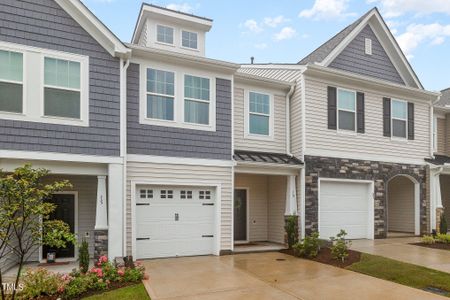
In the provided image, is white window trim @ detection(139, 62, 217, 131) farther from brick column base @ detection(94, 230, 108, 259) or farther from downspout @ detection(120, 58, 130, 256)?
brick column base @ detection(94, 230, 108, 259)

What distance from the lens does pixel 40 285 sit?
7555mm

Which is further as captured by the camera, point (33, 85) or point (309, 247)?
point (309, 247)

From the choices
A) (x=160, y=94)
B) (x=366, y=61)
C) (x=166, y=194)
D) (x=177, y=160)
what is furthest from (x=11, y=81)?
(x=366, y=61)

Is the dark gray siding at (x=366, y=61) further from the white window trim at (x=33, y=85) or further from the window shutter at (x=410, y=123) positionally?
the white window trim at (x=33, y=85)

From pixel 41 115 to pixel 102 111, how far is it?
58.8 inches

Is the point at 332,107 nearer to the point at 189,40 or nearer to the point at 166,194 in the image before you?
the point at 189,40

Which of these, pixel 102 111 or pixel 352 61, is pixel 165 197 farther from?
pixel 352 61

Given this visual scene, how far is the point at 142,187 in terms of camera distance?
11312 millimetres

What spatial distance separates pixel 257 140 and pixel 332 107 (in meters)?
3.13

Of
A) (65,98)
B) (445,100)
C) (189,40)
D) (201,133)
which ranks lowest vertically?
(201,133)

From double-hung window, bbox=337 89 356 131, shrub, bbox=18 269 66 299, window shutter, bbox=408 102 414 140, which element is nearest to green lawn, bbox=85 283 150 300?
shrub, bbox=18 269 66 299

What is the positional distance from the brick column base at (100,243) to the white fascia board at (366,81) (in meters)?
8.72

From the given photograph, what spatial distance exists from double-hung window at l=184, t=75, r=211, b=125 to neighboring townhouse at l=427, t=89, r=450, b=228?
10.4m

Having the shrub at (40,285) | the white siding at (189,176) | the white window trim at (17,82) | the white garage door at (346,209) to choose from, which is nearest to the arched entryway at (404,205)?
the white garage door at (346,209)
